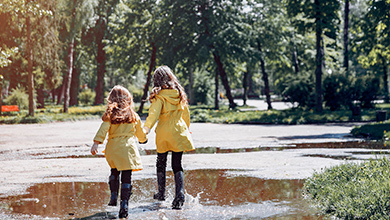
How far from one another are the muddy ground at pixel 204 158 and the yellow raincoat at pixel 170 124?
2.14 metres

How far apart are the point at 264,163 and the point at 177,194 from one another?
4.10 meters

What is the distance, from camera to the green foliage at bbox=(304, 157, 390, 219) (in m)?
5.08

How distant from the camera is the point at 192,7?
106ft

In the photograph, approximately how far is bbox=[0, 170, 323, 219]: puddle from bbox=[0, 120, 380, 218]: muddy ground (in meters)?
0.47

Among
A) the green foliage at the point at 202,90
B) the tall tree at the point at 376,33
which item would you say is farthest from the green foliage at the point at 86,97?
the tall tree at the point at 376,33

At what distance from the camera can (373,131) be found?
16.1m

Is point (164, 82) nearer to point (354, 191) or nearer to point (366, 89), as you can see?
point (354, 191)

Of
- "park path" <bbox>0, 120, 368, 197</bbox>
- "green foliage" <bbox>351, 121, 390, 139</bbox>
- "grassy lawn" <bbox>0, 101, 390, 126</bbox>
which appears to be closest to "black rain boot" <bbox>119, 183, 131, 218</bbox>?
"park path" <bbox>0, 120, 368, 197</bbox>

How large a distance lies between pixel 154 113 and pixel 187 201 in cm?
130

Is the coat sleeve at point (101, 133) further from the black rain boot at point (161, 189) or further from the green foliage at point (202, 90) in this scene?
the green foliage at point (202, 90)

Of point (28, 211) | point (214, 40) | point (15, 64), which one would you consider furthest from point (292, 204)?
point (15, 64)

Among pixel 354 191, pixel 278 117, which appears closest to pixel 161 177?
pixel 354 191

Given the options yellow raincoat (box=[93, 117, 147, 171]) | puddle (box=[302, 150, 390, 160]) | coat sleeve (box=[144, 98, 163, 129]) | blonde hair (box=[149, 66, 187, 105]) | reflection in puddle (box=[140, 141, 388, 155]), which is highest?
blonde hair (box=[149, 66, 187, 105])

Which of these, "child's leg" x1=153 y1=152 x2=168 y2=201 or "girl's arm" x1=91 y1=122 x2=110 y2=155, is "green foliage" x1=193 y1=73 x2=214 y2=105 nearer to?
"child's leg" x1=153 y1=152 x2=168 y2=201
